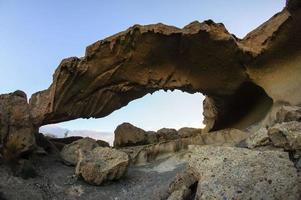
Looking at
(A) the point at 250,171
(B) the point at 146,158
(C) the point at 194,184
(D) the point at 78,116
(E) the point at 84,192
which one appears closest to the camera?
(A) the point at 250,171

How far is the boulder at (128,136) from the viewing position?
13.2 meters

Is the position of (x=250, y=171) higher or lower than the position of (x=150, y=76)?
lower

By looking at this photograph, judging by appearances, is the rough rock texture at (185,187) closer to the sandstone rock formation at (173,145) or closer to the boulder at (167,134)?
the sandstone rock formation at (173,145)

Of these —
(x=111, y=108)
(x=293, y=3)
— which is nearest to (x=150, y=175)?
(x=111, y=108)

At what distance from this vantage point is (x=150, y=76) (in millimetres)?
13414

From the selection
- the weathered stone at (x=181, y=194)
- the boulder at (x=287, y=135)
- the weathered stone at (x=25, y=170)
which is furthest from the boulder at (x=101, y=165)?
the boulder at (x=287, y=135)

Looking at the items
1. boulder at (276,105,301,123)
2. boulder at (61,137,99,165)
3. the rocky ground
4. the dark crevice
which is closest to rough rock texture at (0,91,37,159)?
the rocky ground

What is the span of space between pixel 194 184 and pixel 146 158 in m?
4.76

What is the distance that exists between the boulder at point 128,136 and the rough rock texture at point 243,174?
18.1ft

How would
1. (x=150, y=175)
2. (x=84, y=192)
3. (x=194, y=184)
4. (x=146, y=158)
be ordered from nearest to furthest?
(x=194, y=184), (x=84, y=192), (x=150, y=175), (x=146, y=158)

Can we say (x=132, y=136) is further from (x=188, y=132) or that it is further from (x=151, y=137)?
(x=188, y=132)

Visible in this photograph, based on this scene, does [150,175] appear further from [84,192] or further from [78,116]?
[78,116]

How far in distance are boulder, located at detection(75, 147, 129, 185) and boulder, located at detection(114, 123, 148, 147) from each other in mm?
2917

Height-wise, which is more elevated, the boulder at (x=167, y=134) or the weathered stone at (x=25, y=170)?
the boulder at (x=167, y=134)
